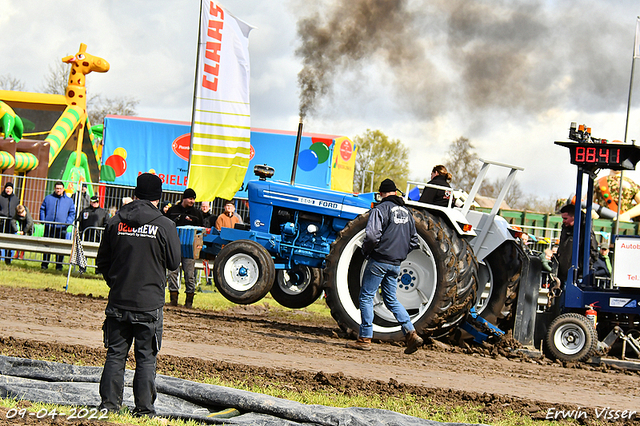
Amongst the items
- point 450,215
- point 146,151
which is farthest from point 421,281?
point 146,151

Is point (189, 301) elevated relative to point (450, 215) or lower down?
lower down

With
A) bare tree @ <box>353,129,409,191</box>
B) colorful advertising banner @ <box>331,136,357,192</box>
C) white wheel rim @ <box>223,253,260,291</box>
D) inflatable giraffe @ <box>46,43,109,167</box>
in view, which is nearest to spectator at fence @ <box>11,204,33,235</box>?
white wheel rim @ <box>223,253,260,291</box>

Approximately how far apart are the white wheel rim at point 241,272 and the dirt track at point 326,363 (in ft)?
1.72

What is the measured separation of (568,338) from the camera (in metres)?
8.26

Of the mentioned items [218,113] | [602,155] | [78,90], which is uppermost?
[78,90]

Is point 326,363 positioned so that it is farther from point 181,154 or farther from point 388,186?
point 181,154

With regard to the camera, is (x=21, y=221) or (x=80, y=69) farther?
(x=80, y=69)

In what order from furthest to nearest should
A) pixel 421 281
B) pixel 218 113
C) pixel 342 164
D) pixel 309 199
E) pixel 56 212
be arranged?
1. pixel 342 164
2. pixel 56 212
3. pixel 218 113
4. pixel 309 199
5. pixel 421 281

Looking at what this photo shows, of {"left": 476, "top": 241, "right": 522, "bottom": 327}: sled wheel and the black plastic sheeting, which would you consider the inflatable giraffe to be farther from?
the black plastic sheeting

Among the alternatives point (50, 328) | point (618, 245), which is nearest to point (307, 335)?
point (50, 328)

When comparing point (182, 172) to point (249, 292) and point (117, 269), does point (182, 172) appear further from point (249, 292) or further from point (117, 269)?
point (117, 269)

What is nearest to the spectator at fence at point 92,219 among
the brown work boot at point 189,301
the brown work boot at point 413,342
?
the brown work boot at point 189,301

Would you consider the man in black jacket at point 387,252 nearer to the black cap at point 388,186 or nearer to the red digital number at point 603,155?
the black cap at point 388,186

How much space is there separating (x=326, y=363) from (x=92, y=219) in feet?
29.5
